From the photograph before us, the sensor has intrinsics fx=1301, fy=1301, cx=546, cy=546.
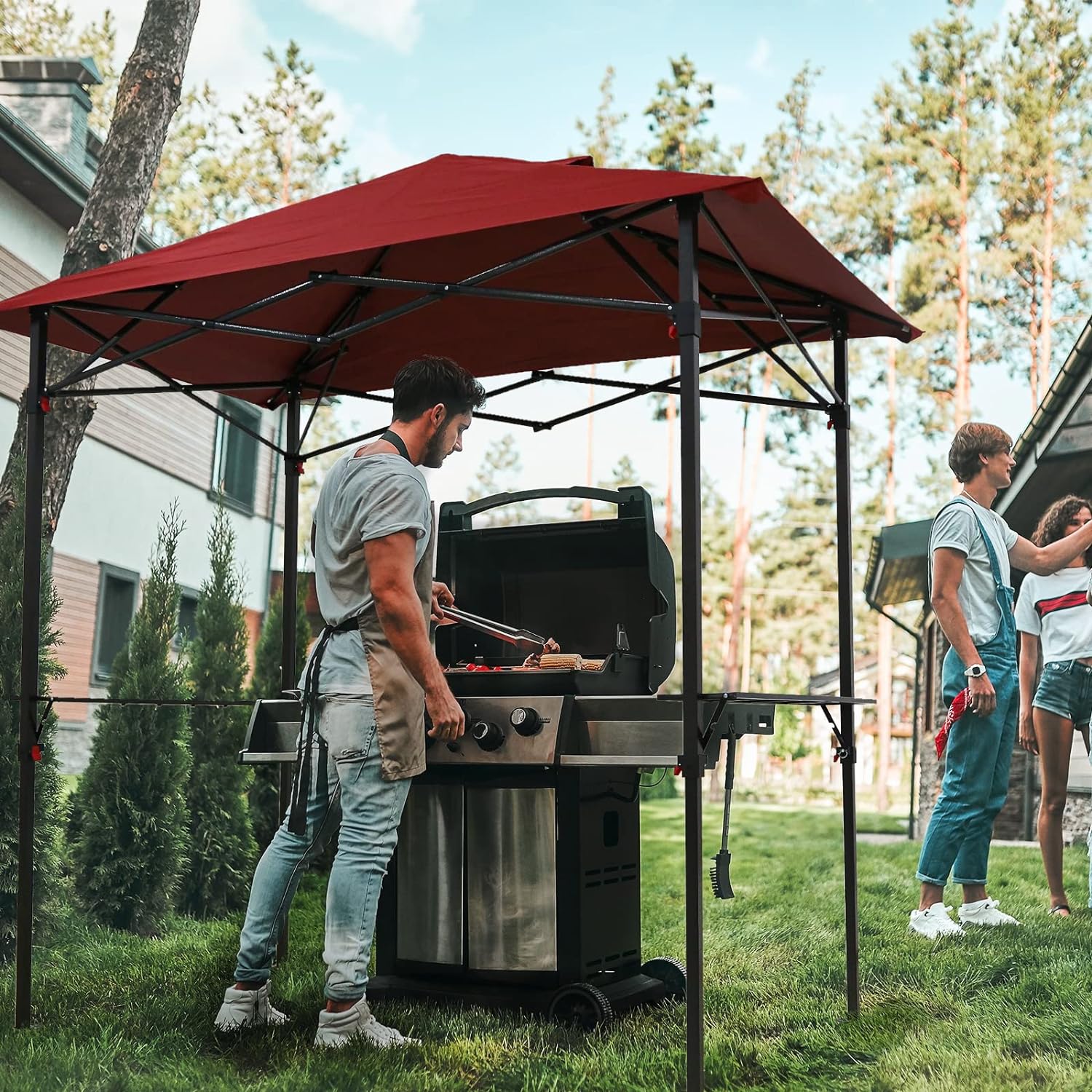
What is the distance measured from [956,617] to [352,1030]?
291 cm

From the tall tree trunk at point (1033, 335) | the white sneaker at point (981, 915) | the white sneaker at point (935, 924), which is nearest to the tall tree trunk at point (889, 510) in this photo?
the tall tree trunk at point (1033, 335)

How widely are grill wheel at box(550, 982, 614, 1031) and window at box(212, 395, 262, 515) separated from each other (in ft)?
39.8

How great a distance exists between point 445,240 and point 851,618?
74.4 inches

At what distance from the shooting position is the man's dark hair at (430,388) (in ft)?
12.6

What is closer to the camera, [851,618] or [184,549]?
[851,618]

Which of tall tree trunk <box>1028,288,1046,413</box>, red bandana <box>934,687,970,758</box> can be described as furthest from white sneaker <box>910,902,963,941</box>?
tall tree trunk <box>1028,288,1046,413</box>

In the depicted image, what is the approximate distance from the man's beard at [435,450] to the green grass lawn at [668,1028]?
66.2 inches

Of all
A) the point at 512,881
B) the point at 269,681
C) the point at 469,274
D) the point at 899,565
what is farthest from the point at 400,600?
the point at 899,565

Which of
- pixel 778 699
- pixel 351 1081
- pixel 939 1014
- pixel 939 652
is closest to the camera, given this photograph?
pixel 351 1081

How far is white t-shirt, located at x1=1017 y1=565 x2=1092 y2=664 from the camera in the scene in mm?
5984

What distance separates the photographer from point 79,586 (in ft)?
41.7

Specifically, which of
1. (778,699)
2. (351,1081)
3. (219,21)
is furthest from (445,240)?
(219,21)

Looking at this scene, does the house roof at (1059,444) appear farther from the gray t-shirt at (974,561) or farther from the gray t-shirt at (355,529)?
the gray t-shirt at (355,529)

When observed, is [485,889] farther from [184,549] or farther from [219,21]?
[219,21]
